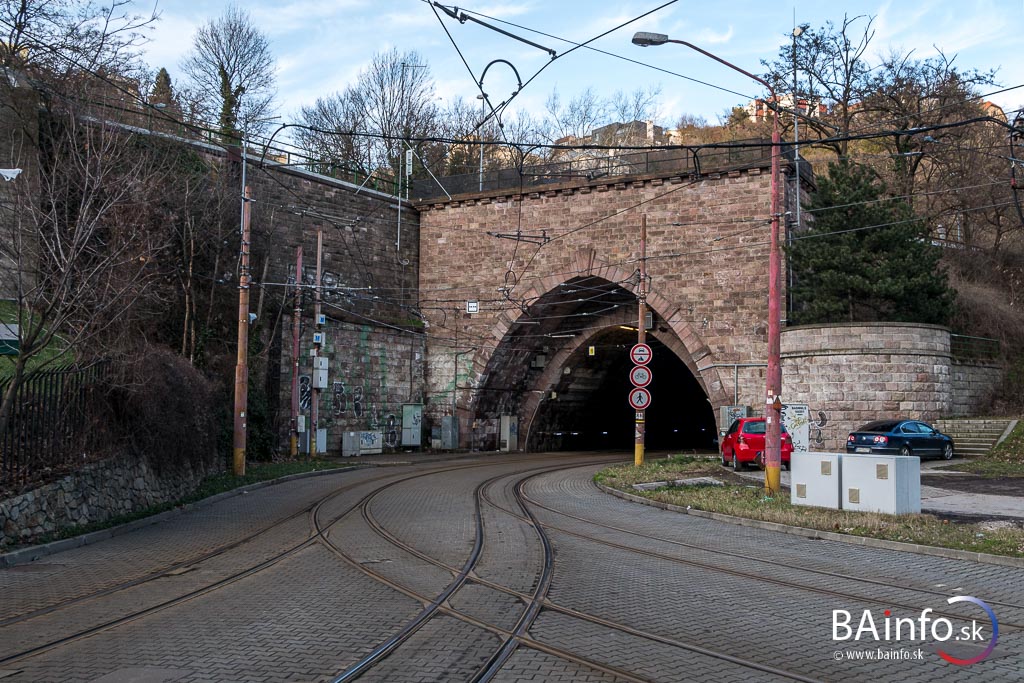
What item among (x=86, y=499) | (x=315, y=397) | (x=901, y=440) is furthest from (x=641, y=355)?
(x=86, y=499)

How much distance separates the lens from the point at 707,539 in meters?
11.4

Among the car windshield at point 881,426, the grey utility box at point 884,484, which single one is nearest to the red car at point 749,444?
the car windshield at point 881,426

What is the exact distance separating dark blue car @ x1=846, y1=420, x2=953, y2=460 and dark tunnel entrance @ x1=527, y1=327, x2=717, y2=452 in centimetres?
1359

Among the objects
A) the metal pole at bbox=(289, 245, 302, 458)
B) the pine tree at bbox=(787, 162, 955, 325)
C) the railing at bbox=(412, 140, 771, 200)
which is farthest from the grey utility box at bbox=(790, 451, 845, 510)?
the metal pole at bbox=(289, 245, 302, 458)

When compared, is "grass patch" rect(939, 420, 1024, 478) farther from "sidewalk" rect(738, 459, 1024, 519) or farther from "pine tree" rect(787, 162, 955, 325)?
"pine tree" rect(787, 162, 955, 325)

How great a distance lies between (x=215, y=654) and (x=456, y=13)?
10625 mm

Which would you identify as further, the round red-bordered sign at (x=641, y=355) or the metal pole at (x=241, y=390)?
the round red-bordered sign at (x=641, y=355)

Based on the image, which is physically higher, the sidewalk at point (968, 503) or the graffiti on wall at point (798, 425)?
the graffiti on wall at point (798, 425)

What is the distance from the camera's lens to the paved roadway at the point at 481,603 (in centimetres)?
566

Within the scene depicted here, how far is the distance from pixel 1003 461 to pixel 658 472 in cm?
864

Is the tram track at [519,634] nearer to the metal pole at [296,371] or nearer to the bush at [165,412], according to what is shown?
the bush at [165,412]

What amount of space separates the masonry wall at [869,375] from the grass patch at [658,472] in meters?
3.37

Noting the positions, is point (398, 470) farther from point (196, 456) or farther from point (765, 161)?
point (765, 161)

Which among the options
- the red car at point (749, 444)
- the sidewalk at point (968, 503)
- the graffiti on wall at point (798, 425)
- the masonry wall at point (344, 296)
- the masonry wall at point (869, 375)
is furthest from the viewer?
the masonry wall at point (344, 296)
